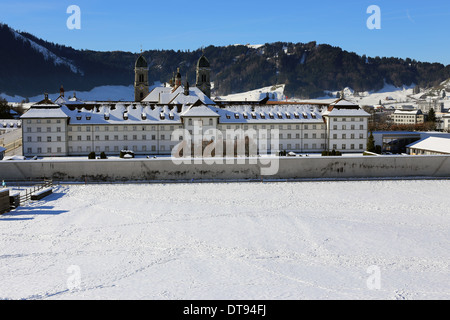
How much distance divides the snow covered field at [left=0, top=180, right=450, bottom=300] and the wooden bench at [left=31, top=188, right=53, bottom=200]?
2.41 ft

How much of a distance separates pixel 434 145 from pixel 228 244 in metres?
41.9

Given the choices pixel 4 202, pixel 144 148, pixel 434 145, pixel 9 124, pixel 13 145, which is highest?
pixel 9 124

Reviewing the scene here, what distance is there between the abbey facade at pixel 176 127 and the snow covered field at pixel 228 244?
22532 millimetres

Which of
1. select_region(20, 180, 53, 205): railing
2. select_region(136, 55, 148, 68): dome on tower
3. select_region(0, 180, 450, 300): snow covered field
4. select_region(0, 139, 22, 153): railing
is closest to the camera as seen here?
select_region(0, 180, 450, 300): snow covered field

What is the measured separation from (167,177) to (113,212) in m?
12.0

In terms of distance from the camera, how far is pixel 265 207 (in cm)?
3338

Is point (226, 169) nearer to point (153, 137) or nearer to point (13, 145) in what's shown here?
point (153, 137)

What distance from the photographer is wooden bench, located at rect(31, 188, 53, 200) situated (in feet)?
115

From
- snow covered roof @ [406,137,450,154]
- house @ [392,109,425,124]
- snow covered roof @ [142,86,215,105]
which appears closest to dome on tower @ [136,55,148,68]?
snow covered roof @ [142,86,215,105]

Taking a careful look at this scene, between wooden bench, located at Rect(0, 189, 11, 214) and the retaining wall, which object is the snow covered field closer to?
wooden bench, located at Rect(0, 189, 11, 214)

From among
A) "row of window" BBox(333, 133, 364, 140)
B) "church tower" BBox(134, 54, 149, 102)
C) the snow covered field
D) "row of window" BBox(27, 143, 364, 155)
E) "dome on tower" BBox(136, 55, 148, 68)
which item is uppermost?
"dome on tower" BBox(136, 55, 148, 68)

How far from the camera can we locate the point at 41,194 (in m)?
35.9

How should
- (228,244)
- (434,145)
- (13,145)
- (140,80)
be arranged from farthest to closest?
(140,80) < (13,145) < (434,145) < (228,244)

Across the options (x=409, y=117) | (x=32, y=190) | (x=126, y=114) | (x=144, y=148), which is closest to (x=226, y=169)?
(x=32, y=190)
